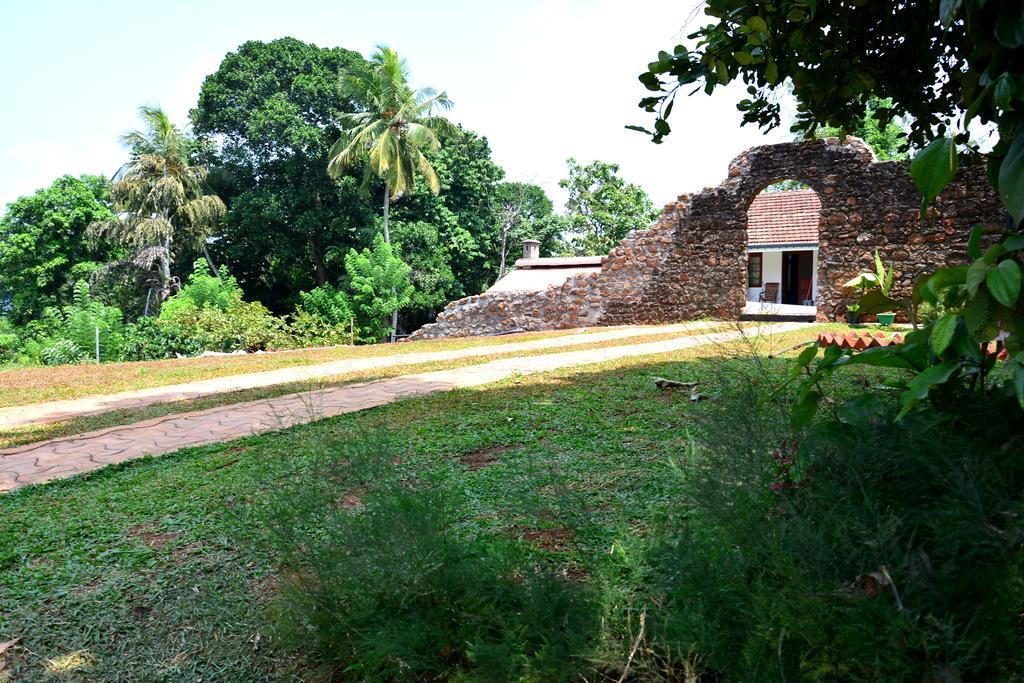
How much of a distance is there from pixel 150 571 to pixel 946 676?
99.2 inches

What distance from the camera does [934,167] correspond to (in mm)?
1351

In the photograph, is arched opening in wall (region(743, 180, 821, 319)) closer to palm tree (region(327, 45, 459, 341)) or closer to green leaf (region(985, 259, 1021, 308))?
palm tree (region(327, 45, 459, 341))

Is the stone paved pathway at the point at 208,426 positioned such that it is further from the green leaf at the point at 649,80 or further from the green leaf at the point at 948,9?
the green leaf at the point at 948,9

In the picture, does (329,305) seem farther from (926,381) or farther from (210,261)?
(926,381)

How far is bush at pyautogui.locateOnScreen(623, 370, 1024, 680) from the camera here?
113 centimetres

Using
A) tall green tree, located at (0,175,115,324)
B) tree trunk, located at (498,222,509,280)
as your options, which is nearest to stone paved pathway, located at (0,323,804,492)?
tree trunk, located at (498,222,509,280)

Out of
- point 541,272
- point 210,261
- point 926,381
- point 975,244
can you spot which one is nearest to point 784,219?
point 541,272

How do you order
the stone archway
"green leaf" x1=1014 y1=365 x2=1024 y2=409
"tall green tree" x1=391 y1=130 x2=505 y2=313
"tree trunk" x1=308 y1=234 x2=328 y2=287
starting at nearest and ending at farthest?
"green leaf" x1=1014 y1=365 x2=1024 y2=409 < the stone archway < "tree trunk" x1=308 y1=234 x2=328 y2=287 < "tall green tree" x1=391 y1=130 x2=505 y2=313

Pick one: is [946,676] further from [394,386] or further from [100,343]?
[100,343]

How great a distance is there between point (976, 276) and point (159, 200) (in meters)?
29.5

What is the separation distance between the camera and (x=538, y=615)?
155 cm

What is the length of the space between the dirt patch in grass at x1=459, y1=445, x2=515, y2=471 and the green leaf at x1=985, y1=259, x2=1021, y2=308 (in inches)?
97.1

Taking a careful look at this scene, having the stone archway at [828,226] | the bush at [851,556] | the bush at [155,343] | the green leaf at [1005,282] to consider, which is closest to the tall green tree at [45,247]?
the bush at [155,343]

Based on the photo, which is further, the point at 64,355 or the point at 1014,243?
the point at 64,355
